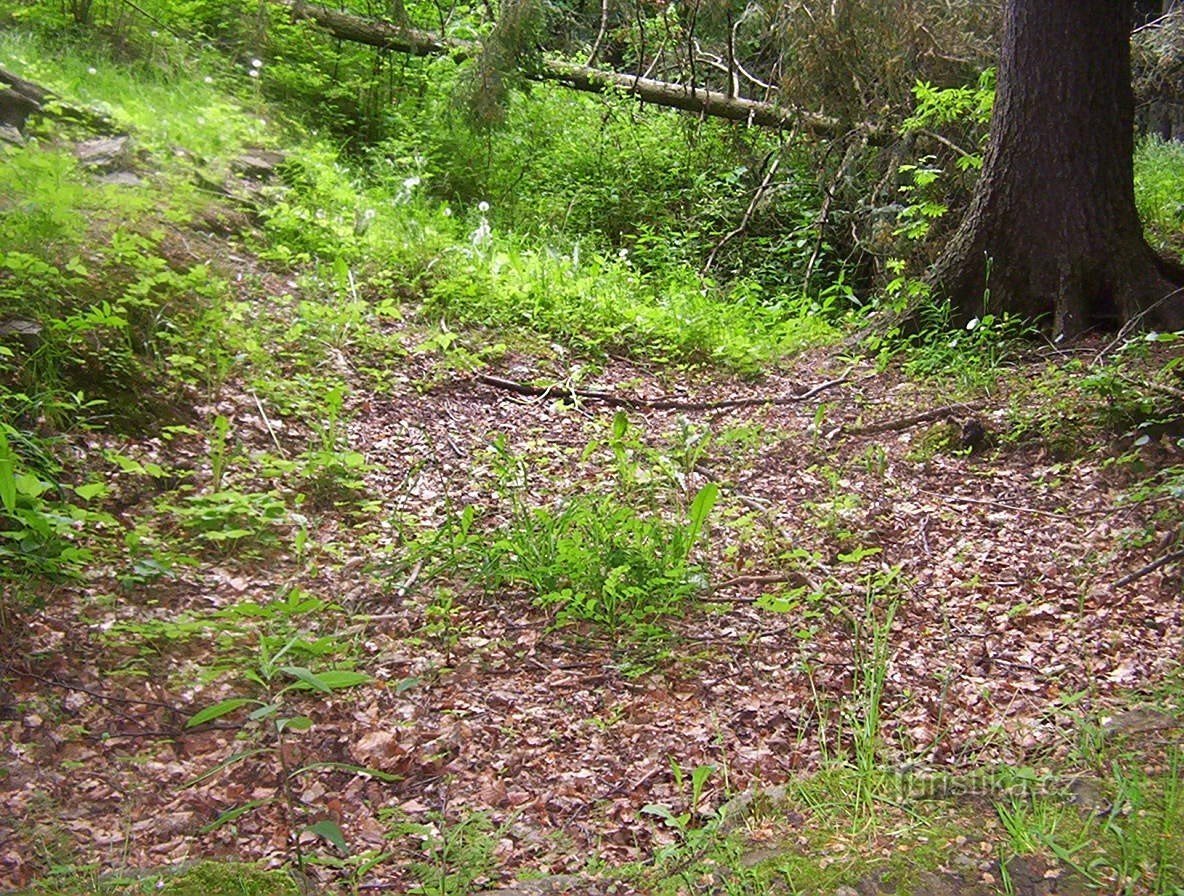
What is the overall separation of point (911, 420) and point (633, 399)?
1747 mm

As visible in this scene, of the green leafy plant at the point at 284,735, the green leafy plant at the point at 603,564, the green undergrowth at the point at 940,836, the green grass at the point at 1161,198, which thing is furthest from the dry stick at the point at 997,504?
the green grass at the point at 1161,198

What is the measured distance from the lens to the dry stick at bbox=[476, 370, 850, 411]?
6.07 m

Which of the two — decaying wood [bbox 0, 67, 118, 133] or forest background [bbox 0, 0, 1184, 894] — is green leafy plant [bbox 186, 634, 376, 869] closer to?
forest background [bbox 0, 0, 1184, 894]

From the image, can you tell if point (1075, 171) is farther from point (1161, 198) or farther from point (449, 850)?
point (449, 850)

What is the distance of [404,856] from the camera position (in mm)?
2490

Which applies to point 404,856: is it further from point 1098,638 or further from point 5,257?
point 5,257

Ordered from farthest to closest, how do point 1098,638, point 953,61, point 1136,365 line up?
point 953,61, point 1136,365, point 1098,638

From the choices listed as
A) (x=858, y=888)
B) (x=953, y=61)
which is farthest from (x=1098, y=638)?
(x=953, y=61)

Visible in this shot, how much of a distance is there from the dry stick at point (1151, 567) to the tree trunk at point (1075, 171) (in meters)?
2.41

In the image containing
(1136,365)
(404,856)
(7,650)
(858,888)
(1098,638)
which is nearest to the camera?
(858,888)

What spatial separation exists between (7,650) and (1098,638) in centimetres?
Answer: 367

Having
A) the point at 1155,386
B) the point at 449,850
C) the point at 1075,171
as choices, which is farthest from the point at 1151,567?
the point at 1075,171

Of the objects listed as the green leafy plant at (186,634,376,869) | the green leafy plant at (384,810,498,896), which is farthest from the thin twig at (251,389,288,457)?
the green leafy plant at (384,810,498,896)

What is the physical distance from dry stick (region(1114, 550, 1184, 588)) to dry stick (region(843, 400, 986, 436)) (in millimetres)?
1736
